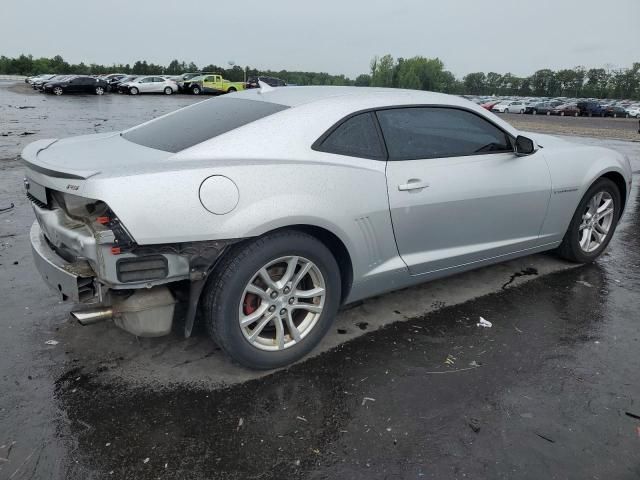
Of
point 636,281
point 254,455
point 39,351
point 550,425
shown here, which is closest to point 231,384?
point 254,455

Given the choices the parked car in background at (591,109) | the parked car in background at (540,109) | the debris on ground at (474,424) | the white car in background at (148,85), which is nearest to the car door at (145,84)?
the white car in background at (148,85)

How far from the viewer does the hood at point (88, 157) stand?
2689 mm

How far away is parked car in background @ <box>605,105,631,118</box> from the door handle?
181ft

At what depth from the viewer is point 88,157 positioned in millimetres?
2992

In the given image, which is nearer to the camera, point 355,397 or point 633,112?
point 355,397

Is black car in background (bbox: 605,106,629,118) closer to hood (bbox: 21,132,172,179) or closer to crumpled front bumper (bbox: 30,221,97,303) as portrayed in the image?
hood (bbox: 21,132,172,179)

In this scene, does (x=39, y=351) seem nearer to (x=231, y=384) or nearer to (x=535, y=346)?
(x=231, y=384)

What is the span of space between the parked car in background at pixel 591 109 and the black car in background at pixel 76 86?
4297 cm

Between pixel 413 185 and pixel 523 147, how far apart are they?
1.17 meters

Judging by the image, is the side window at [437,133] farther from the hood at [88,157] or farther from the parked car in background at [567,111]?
the parked car in background at [567,111]

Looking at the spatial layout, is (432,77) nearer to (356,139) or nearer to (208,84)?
(208,84)

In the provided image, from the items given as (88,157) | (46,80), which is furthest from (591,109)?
(88,157)

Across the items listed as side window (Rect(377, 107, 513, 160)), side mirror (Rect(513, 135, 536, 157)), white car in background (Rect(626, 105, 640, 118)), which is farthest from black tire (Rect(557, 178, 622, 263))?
white car in background (Rect(626, 105, 640, 118))

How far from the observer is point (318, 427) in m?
2.58
